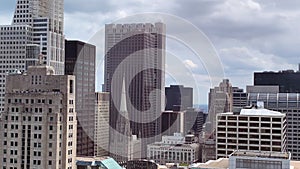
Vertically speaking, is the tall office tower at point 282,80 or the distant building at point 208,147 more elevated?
the tall office tower at point 282,80

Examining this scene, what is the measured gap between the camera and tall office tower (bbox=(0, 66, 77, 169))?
15555 mm

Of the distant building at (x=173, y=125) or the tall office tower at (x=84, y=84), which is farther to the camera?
the distant building at (x=173, y=125)

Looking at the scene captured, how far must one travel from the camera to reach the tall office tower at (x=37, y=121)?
51.0 feet

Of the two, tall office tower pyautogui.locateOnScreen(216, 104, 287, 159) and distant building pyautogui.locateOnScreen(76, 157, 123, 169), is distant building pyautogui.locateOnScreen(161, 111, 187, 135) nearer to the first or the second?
tall office tower pyautogui.locateOnScreen(216, 104, 287, 159)

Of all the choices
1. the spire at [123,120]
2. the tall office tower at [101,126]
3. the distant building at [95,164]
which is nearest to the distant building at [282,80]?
the spire at [123,120]

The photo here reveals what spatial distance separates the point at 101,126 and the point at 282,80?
31.0 metres

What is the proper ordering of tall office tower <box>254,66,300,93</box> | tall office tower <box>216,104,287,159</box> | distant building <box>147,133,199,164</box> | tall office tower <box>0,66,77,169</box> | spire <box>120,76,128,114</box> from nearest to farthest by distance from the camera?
1. tall office tower <box>0,66,77,169</box>
2. tall office tower <box>216,104,287,159</box>
3. spire <box>120,76,128,114</box>
4. distant building <box>147,133,199,164</box>
5. tall office tower <box>254,66,300,93</box>

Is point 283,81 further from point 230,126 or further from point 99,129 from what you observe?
point 230,126

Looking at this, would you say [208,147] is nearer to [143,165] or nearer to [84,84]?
[143,165]

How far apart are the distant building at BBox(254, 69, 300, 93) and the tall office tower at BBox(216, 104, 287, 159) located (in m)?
35.4

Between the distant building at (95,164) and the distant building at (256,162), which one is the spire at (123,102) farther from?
the distant building at (256,162)

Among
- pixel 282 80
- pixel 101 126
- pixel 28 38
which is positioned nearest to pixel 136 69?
pixel 28 38

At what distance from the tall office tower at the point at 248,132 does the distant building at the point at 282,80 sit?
1392 inches

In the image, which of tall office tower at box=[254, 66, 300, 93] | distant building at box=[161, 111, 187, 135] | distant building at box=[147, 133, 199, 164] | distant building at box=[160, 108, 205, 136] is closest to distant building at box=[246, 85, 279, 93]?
tall office tower at box=[254, 66, 300, 93]
